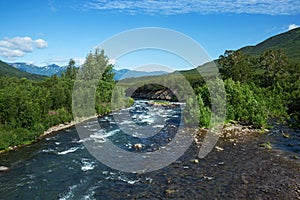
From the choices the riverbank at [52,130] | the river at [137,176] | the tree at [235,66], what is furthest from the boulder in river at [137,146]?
the tree at [235,66]

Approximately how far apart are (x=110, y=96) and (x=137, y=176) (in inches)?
2137

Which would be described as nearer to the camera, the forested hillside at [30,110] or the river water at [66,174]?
the river water at [66,174]

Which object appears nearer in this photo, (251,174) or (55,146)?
(251,174)

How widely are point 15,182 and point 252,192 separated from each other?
19.4 m

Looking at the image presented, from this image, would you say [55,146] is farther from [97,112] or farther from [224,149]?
[97,112]

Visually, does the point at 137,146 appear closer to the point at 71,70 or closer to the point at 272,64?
the point at 272,64

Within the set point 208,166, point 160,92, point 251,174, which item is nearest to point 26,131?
point 208,166

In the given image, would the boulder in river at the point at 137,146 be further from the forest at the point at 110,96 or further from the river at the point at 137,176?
the forest at the point at 110,96

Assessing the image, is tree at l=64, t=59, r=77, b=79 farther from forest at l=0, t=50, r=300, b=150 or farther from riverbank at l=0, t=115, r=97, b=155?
riverbank at l=0, t=115, r=97, b=155

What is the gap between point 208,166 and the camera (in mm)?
26562

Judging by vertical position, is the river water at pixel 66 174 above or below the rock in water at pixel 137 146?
below

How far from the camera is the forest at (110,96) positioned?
35250 millimetres

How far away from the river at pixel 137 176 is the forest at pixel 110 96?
4799 mm

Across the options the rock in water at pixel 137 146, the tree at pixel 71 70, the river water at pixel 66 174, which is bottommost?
the river water at pixel 66 174
